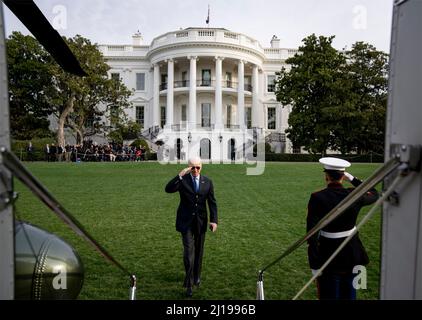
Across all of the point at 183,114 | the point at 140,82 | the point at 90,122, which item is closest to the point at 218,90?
the point at 183,114

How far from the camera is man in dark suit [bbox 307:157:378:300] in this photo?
321cm

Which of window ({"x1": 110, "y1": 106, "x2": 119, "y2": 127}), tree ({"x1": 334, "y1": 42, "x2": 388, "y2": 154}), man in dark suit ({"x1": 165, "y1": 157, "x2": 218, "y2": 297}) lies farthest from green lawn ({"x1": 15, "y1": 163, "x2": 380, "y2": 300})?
window ({"x1": 110, "y1": 106, "x2": 119, "y2": 127})

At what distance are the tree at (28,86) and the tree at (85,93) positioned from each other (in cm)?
108

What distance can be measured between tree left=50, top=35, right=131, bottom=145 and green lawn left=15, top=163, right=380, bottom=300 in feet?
59.0

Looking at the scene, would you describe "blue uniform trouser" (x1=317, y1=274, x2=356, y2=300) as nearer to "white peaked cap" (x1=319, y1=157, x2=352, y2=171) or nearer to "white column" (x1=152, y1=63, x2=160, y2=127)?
"white peaked cap" (x1=319, y1=157, x2=352, y2=171)

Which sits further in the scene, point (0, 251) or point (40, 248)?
point (40, 248)

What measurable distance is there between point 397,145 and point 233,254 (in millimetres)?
4603

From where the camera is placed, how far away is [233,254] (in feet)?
20.3

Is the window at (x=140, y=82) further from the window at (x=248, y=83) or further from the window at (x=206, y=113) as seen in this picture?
the window at (x=248, y=83)

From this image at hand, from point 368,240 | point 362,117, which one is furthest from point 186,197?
point 362,117

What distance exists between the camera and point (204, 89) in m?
43.2

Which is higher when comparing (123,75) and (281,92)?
(123,75)
